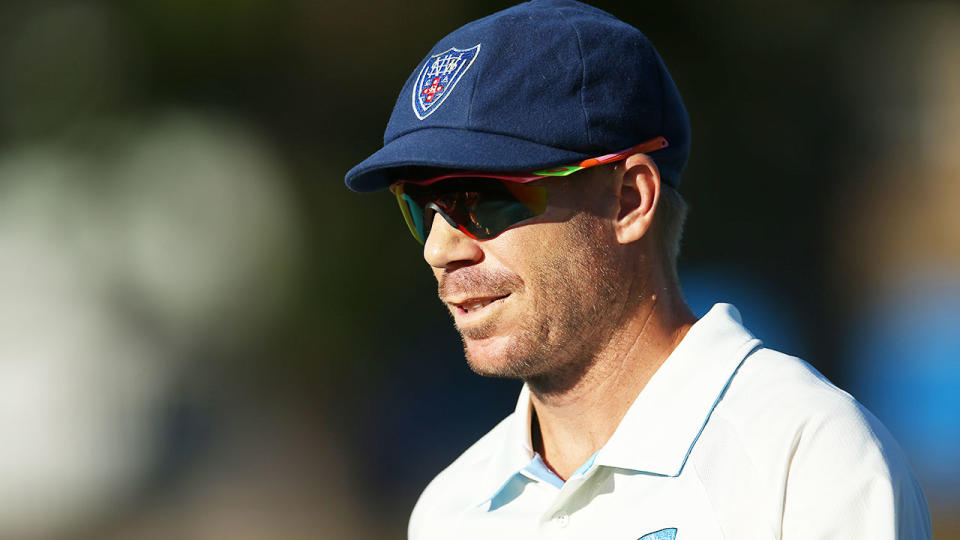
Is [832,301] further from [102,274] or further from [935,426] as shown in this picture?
[102,274]

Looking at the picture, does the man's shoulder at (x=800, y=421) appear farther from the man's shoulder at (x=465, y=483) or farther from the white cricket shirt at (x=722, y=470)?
the man's shoulder at (x=465, y=483)

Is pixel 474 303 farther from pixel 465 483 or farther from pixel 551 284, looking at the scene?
pixel 465 483

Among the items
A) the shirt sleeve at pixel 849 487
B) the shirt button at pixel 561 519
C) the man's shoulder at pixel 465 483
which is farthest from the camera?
the man's shoulder at pixel 465 483

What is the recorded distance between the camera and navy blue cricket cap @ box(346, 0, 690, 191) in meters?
1.80

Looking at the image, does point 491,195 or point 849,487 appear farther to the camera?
point 491,195

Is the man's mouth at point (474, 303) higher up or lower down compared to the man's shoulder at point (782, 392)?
higher up

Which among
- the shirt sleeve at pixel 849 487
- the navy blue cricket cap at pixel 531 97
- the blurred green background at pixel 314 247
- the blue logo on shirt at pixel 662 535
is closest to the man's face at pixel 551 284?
the navy blue cricket cap at pixel 531 97

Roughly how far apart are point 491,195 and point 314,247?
15.9ft

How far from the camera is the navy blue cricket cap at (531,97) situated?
1805 mm

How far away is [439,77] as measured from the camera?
191 centimetres

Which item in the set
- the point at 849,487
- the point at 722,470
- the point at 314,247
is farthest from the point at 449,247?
the point at 314,247

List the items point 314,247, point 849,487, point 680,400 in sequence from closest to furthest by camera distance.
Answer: point 849,487 < point 680,400 < point 314,247

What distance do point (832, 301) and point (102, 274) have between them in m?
4.70

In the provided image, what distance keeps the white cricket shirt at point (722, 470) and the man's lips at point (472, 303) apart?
0.32m
